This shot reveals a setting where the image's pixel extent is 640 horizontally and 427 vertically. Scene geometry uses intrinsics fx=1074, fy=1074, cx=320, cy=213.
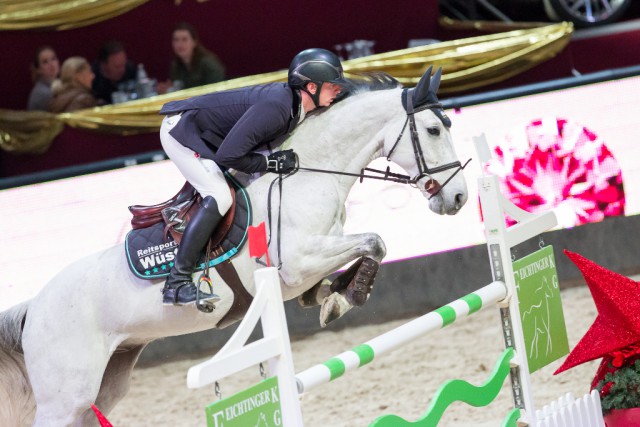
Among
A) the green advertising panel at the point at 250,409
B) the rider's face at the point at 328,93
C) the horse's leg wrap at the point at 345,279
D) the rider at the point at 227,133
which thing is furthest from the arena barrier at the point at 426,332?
the rider at the point at 227,133

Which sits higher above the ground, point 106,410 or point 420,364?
point 106,410

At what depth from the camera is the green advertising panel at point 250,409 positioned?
2.58 meters

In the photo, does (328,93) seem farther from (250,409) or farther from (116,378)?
(250,409)

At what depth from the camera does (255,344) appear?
2742 mm

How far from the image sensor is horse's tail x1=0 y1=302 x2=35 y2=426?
4.14m

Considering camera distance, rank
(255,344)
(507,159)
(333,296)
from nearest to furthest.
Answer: (255,344), (333,296), (507,159)

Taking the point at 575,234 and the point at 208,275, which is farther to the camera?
the point at 575,234

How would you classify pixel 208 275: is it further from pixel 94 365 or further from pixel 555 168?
pixel 555 168

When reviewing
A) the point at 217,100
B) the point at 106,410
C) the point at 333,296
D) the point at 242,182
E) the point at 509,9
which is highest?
the point at 509,9

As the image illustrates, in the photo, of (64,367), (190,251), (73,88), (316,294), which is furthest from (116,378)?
(73,88)

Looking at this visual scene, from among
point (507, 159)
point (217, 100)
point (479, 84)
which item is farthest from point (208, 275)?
point (479, 84)

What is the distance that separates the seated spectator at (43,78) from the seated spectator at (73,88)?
0.10m

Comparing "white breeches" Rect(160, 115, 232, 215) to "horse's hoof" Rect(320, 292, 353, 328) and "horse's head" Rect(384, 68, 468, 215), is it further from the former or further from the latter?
"horse's head" Rect(384, 68, 468, 215)

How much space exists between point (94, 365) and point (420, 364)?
254cm
